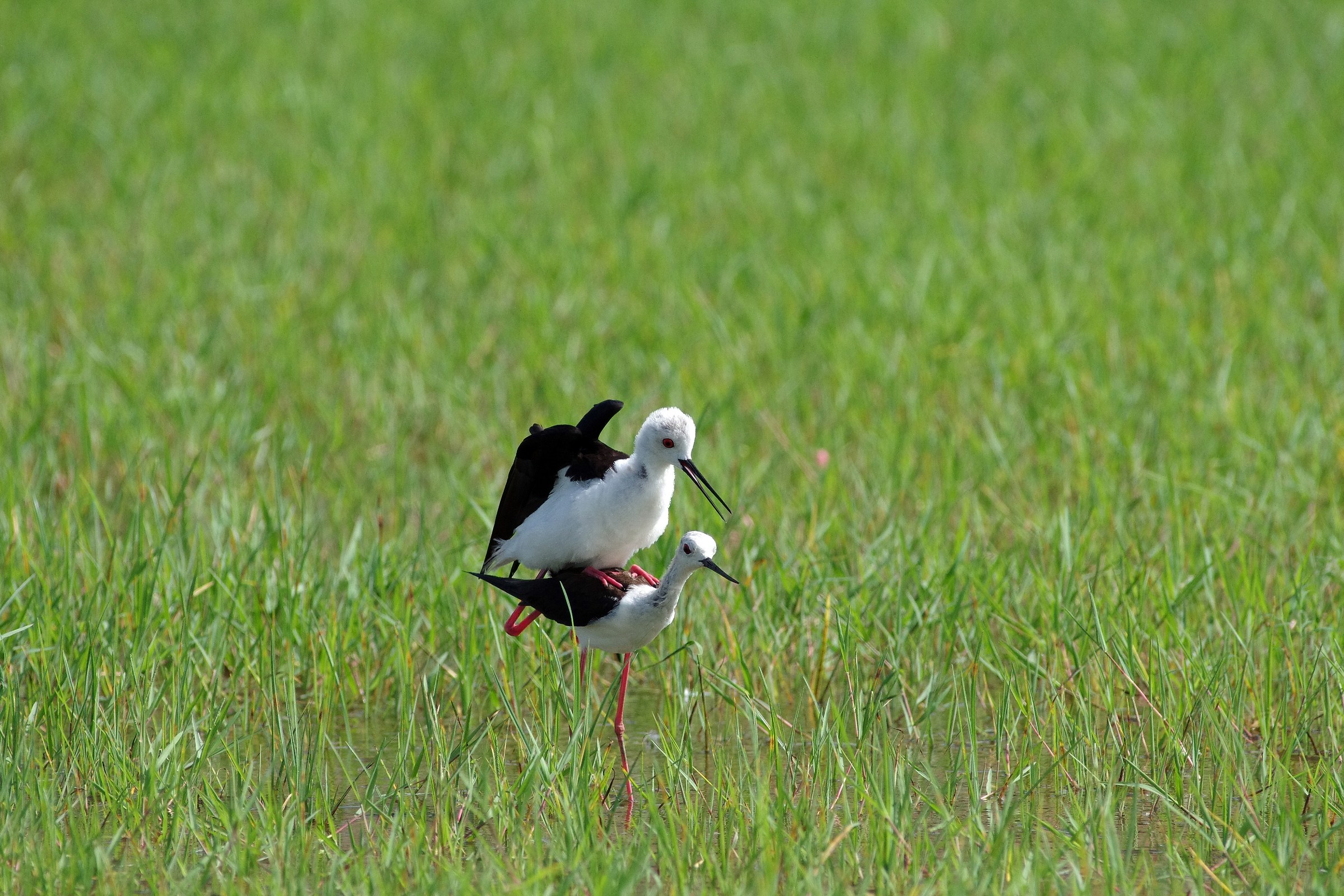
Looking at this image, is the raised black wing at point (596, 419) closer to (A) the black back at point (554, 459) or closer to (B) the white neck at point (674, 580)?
(A) the black back at point (554, 459)

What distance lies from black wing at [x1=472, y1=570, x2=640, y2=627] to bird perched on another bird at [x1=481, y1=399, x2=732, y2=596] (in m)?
0.03

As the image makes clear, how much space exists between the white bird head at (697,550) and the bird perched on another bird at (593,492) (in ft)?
0.30

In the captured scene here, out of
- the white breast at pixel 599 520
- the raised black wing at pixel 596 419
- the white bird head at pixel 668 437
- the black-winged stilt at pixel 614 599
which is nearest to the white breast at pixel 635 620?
the black-winged stilt at pixel 614 599

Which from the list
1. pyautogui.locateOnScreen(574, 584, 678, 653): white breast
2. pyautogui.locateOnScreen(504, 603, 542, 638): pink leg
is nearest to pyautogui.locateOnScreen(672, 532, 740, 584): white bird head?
pyautogui.locateOnScreen(574, 584, 678, 653): white breast

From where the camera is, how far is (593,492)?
3.41m

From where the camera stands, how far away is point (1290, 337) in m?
7.44

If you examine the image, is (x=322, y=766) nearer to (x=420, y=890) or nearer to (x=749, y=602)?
(x=420, y=890)

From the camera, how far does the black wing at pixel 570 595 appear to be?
344cm

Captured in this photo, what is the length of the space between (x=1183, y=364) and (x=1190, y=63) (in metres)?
7.52

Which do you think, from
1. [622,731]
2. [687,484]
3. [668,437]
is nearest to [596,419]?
[668,437]

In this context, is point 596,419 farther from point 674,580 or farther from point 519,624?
point 519,624

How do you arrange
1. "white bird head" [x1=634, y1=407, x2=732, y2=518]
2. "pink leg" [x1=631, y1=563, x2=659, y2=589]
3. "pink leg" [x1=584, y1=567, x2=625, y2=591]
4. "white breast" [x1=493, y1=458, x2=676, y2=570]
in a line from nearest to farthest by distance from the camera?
1. "white bird head" [x1=634, y1=407, x2=732, y2=518]
2. "white breast" [x1=493, y1=458, x2=676, y2=570]
3. "pink leg" [x1=584, y1=567, x2=625, y2=591]
4. "pink leg" [x1=631, y1=563, x2=659, y2=589]

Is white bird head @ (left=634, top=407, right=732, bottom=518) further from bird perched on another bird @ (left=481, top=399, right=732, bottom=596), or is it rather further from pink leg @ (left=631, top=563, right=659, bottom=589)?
pink leg @ (left=631, top=563, right=659, bottom=589)

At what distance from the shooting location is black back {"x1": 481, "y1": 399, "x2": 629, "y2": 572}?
3490 millimetres
